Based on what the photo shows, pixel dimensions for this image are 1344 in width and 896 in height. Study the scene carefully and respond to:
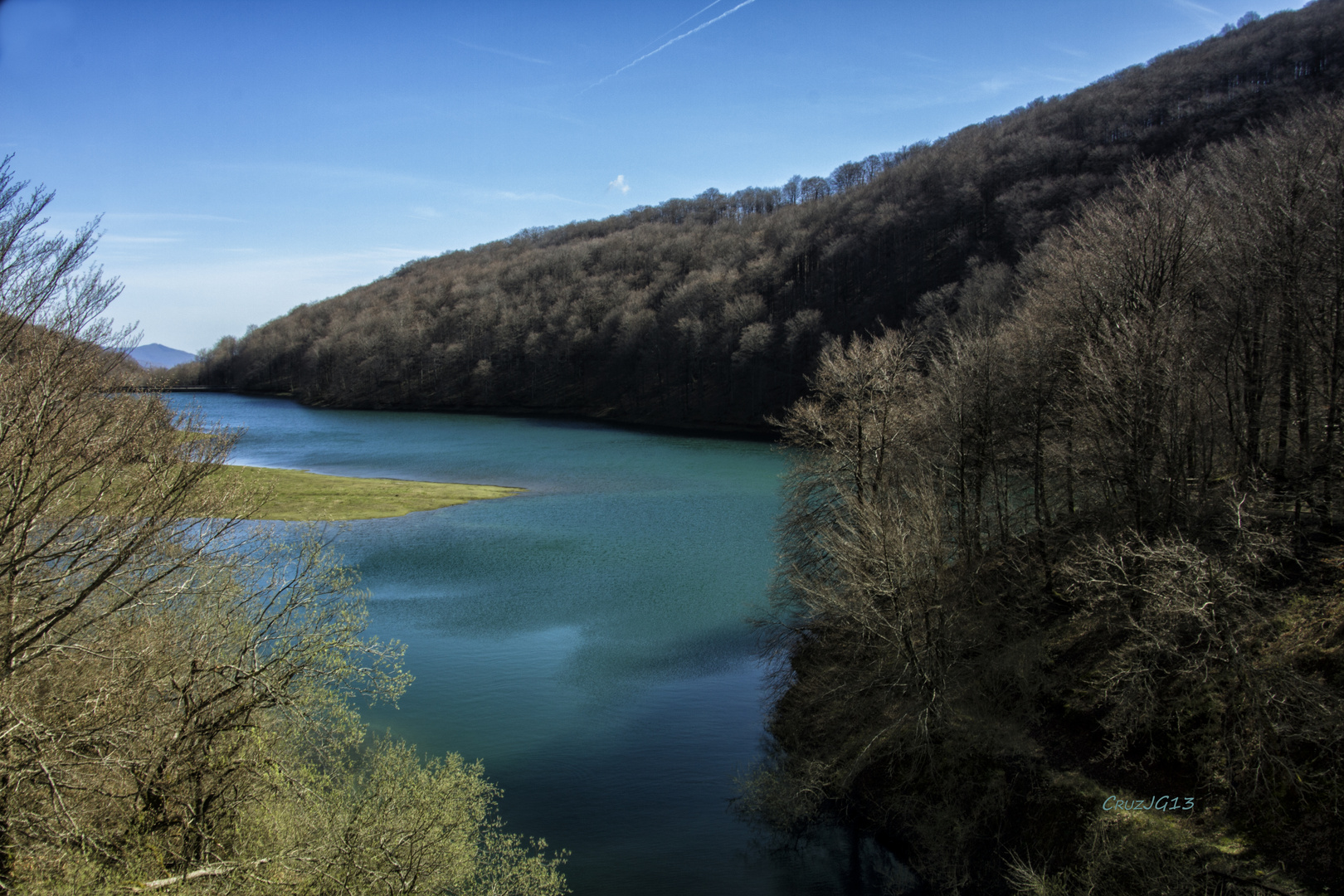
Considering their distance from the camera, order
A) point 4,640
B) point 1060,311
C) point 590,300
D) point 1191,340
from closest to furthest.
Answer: point 4,640
point 1191,340
point 1060,311
point 590,300

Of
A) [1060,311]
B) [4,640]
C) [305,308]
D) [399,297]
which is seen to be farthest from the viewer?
[305,308]

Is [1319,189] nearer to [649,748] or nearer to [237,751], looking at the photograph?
[649,748]

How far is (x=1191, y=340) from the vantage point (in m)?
19.0

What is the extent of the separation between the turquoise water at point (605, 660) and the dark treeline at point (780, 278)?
28.6 metres

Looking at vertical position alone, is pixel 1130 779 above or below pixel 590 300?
below

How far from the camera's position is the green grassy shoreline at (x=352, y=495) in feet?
138

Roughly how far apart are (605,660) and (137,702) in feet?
46.7

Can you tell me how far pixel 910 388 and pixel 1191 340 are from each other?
7.31 m

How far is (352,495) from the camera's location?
47.0 metres

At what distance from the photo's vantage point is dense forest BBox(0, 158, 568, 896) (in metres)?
8.98

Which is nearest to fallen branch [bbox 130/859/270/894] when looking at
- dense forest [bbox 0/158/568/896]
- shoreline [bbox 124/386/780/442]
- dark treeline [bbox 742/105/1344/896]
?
dense forest [bbox 0/158/568/896]

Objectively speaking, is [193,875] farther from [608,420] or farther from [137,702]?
[608,420]

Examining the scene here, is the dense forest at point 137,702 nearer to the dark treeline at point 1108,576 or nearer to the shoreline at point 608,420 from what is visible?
the dark treeline at point 1108,576

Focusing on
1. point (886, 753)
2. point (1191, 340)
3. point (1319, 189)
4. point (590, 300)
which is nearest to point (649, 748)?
Result: point (886, 753)
